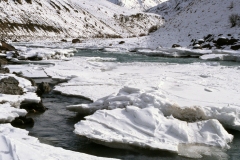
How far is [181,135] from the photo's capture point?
7.63 metres

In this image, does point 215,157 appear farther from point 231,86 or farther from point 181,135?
point 231,86

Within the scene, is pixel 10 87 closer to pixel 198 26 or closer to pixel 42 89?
pixel 42 89

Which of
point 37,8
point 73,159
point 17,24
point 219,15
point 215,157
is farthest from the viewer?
point 37,8

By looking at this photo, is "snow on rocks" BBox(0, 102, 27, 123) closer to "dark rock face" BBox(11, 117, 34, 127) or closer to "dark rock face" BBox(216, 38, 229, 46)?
"dark rock face" BBox(11, 117, 34, 127)

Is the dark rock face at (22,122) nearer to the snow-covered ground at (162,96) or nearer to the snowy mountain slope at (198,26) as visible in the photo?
the snow-covered ground at (162,96)

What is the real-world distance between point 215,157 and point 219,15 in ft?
115

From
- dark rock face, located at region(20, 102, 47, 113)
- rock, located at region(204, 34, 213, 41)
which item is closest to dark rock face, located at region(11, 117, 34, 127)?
dark rock face, located at region(20, 102, 47, 113)

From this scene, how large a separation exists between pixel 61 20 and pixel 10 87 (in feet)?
208

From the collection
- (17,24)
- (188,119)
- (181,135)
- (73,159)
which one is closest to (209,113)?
(188,119)

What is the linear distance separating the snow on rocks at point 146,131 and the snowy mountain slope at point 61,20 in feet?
146

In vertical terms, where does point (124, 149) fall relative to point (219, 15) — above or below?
below

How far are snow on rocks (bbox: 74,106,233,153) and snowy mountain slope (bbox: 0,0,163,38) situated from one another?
44.4 meters

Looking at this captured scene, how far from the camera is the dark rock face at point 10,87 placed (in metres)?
10.5

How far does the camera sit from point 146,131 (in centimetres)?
758
